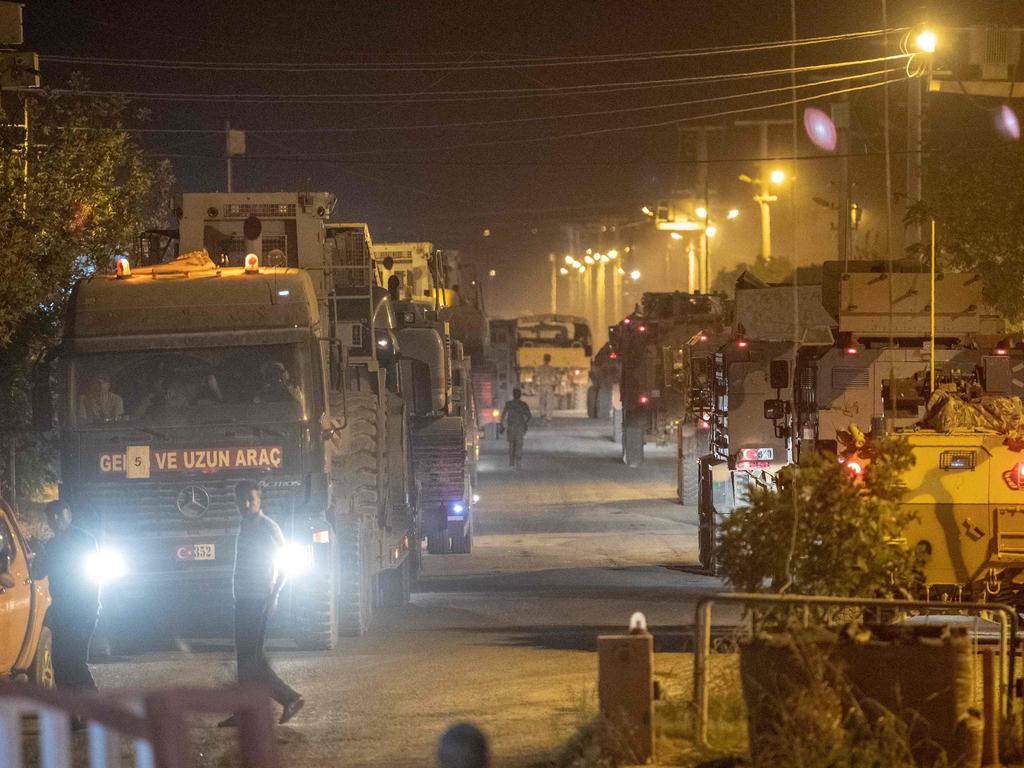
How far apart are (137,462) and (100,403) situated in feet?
1.92

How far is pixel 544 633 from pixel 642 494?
56.5 ft

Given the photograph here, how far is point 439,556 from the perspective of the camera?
22922 millimetres

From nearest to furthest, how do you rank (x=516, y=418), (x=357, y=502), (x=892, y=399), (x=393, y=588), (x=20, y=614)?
(x=20, y=614)
(x=357, y=502)
(x=892, y=399)
(x=393, y=588)
(x=516, y=418)

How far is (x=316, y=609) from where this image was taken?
Result: 13586mm

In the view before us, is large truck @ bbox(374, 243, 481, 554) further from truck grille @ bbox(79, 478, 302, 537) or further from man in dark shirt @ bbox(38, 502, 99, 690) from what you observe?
man in dark shirt @ bbox(38, 502, 99, 690)

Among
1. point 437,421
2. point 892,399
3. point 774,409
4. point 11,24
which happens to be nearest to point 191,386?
point 437,421

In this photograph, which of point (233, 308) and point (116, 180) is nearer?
point (233, 308)

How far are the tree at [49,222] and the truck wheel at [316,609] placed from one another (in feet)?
26.0

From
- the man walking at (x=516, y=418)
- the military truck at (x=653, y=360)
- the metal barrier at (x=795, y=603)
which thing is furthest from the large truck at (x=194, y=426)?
the man walking at (x=516, y=418)

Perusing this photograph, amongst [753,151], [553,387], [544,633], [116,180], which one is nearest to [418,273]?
[116,180]

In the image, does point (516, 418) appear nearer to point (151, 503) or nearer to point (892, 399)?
point (892, 399)

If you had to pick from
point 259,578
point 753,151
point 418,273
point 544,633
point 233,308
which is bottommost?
point 544,633

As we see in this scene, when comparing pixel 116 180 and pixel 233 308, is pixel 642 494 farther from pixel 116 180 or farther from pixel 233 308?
pixel 233 308

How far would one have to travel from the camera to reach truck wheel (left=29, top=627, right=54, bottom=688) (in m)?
11.0
